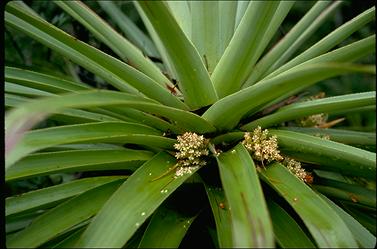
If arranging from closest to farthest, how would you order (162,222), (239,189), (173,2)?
(239,189)
(162,222)
(173,2)

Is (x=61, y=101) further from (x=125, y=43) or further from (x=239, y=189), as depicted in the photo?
(x=125, y=43)

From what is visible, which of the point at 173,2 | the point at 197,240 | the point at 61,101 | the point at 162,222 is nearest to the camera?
the point at 61,101

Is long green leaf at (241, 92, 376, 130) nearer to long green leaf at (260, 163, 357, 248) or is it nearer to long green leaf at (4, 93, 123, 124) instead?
long green leaf at (260, 163, 357, 248)

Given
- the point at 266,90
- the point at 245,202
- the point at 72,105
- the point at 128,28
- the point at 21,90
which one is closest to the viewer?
the point at 72,105

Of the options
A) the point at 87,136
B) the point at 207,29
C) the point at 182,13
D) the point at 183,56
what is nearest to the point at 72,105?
the point at 87,136

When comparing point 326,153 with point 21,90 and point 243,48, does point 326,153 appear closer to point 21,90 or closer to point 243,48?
point 243,48

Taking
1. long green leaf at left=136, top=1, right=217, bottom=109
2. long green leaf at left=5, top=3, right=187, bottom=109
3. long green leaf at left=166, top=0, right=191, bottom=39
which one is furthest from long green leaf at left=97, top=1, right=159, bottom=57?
long green leaf at left=136, top=1, right=217, bottom=109

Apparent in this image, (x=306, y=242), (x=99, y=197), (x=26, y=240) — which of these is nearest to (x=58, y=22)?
(x=99, y=197)
